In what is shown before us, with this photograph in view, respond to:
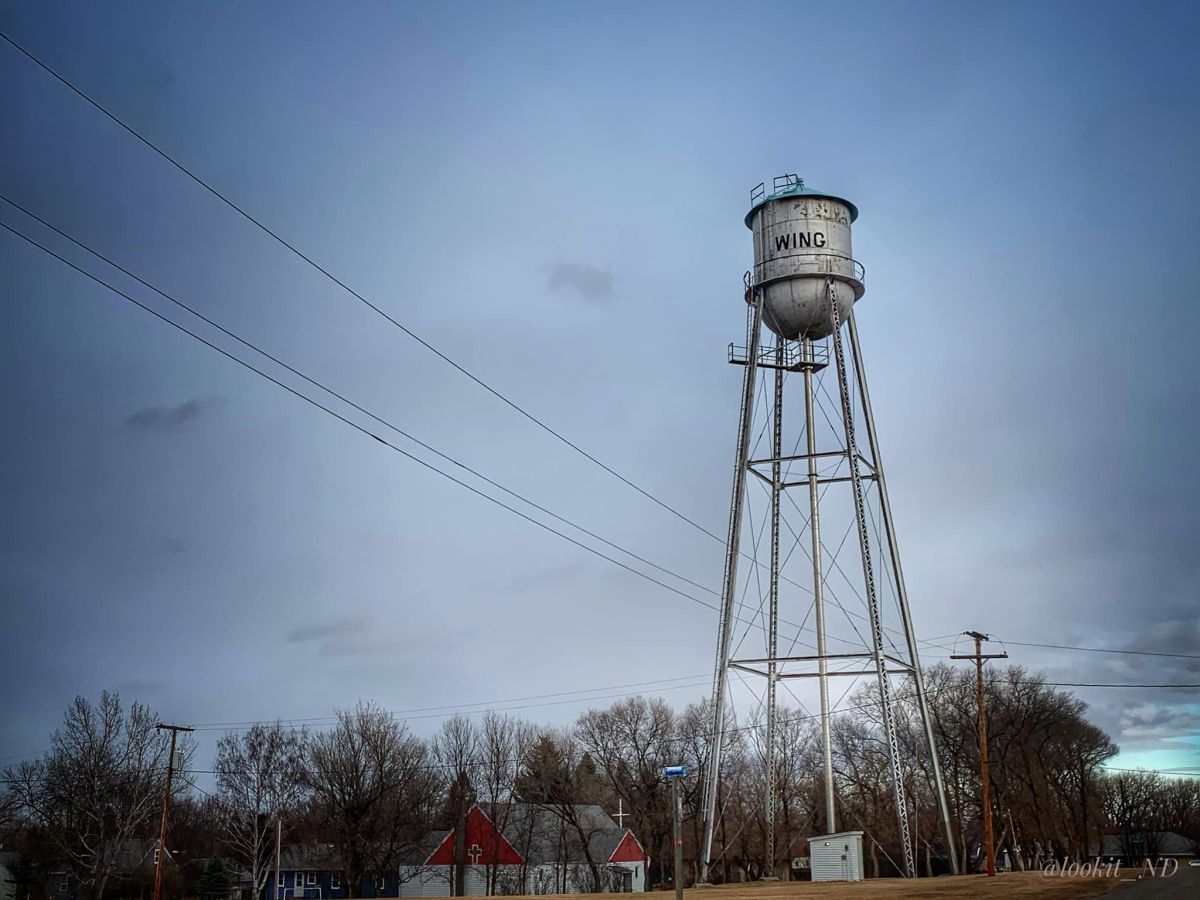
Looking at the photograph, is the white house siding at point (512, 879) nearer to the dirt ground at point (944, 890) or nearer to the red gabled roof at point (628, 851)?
the red gabled roof at point (628, 851)

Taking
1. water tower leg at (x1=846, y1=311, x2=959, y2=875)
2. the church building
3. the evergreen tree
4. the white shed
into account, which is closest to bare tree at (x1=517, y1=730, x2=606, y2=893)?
the church building

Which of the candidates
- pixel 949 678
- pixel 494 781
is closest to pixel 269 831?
pixel 494 781

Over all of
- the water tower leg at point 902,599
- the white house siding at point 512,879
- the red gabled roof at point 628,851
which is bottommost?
the white house siding at point 512,879

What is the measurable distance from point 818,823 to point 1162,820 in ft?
150

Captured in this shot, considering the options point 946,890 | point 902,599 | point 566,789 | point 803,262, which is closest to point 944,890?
point 946,890

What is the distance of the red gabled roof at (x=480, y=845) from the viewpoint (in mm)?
67625

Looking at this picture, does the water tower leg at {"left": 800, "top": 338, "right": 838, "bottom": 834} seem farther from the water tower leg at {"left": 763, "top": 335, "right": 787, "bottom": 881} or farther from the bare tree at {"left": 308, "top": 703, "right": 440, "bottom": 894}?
the bare tree at {"left": 308, "top": 703, "right": 440, "bottom": 894}

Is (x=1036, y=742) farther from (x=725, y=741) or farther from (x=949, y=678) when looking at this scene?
(x=725, y=741)

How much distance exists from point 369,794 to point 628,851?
16.9 metres

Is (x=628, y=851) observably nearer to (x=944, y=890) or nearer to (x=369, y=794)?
(x=369, y=794)

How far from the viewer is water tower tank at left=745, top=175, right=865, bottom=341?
36.2m

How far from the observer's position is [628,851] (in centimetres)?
7019

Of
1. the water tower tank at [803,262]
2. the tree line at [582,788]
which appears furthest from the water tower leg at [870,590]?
the tree line at [582,788]

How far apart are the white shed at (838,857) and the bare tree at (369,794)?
31505 mm
